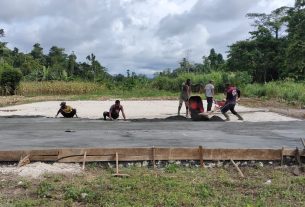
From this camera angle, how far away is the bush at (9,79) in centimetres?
3572

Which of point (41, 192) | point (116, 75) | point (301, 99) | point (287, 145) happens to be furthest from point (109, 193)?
point (116, 75)

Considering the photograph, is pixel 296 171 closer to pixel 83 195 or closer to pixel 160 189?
pixel 160 189

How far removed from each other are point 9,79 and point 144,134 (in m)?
26.8

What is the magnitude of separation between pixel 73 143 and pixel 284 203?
5292mm

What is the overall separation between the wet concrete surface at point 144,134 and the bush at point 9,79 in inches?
830

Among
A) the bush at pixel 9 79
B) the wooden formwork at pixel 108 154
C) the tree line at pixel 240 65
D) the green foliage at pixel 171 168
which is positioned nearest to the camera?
the green foliage at pixel 171 168

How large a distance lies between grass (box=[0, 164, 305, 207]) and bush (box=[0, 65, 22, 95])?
29657 millimetres

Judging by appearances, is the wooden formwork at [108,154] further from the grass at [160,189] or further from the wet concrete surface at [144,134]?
the wet concrete surface at [144,134]

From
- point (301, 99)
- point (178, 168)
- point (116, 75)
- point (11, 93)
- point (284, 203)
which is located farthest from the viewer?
point (116, 75)

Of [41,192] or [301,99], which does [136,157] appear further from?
[301,99]

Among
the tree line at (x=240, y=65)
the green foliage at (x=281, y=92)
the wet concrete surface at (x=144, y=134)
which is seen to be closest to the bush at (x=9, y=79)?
the tree line at (x=240, y=65)

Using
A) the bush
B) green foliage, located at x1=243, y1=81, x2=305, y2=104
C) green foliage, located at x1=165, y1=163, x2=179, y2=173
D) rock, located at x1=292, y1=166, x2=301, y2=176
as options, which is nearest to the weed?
green foliage, located at x1=165, y1=163, x2=179, y2=173

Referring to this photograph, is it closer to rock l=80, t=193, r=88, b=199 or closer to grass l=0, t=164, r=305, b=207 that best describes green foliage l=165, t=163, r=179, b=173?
grass l=0, t=164, r=305, b=207

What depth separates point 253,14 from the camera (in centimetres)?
4991
